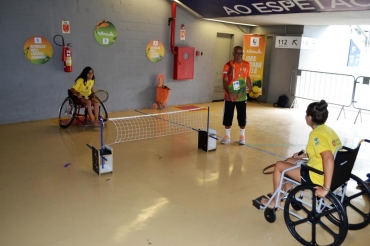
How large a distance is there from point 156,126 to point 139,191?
2994 millimetres

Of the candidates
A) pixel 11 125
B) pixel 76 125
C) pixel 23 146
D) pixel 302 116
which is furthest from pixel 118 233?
pixel 302 116

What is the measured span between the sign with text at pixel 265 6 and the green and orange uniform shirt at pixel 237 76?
172 cm

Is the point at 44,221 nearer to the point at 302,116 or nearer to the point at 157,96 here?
the point at 157,96

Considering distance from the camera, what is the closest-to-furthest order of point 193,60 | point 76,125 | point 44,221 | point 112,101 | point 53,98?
point 44,221, point 76,125, point 53,98, point 112,101, point 193,60

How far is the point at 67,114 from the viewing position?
677cm

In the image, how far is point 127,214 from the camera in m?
3.29

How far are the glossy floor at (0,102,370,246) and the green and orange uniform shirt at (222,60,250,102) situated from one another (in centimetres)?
87

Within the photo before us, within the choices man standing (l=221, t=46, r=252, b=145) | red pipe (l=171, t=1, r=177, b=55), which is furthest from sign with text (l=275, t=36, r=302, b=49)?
man standing (l=221, t=46, r=252, b=145)

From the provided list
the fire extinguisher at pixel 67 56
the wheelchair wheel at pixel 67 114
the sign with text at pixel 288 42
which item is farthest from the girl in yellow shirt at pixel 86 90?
the sign with text at pixel 288 42

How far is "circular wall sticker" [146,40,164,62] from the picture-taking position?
8188mm

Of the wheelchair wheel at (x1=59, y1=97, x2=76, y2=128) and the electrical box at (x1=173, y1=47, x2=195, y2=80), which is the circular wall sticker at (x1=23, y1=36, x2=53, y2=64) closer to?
the wheelchair wheel at (x1=59, y1=97, x2=76, y2=128)

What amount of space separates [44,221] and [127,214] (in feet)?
2.44

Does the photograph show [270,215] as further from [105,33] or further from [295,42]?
[295,42]

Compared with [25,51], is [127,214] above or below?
below
